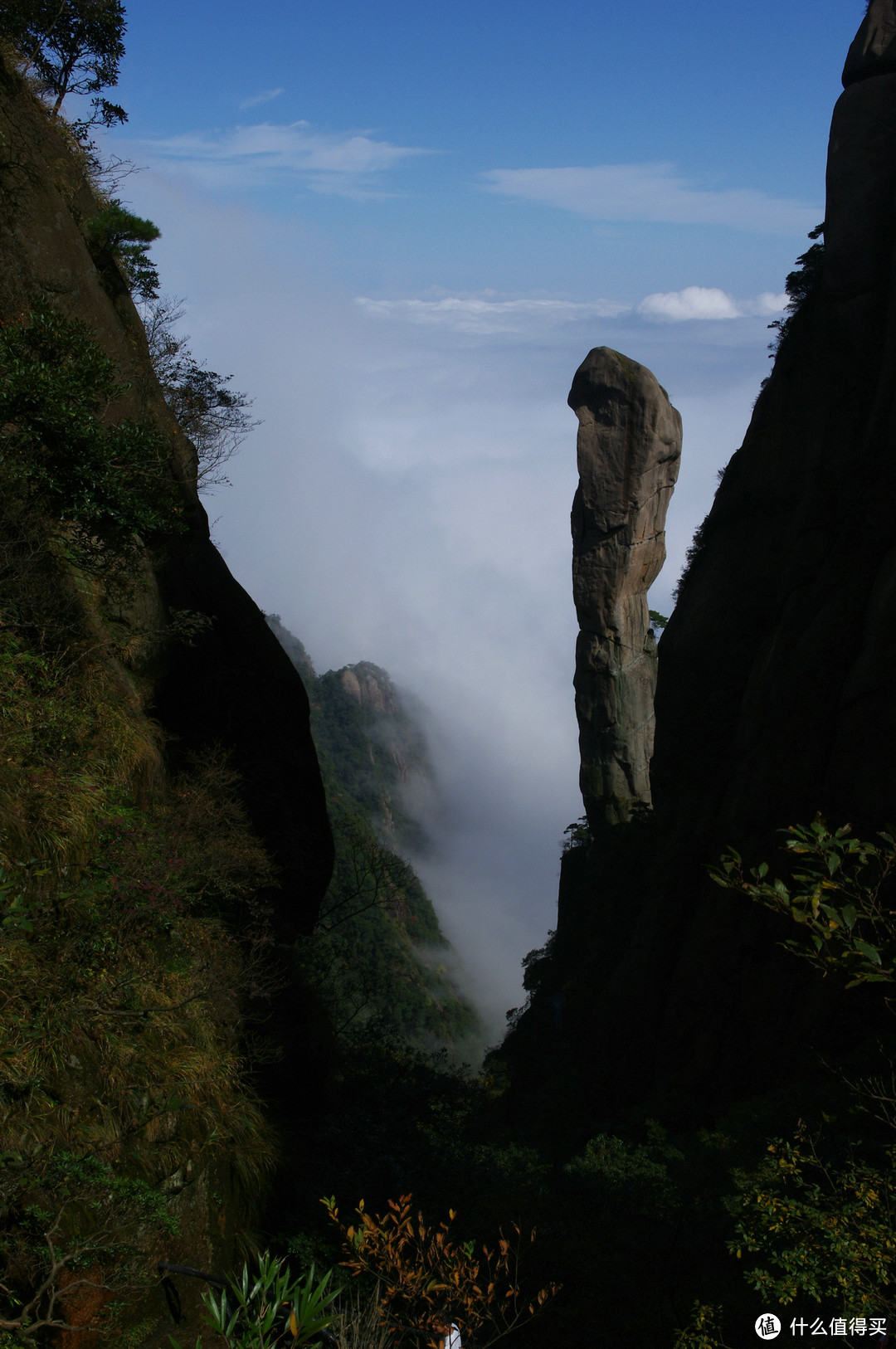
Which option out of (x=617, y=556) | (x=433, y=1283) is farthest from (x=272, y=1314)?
(x=617, y=556)

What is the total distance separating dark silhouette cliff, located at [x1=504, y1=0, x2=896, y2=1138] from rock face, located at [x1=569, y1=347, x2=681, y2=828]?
10.6 metres

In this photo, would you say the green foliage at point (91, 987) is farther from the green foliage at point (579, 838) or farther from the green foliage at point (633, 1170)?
the green foliage at point (579, 838)

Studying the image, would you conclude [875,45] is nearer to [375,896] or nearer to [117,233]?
[117,233]

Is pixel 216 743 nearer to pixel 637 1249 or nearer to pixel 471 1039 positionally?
pixel 637 1249

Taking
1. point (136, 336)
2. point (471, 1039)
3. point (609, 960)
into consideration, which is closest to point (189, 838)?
point (136, 336)

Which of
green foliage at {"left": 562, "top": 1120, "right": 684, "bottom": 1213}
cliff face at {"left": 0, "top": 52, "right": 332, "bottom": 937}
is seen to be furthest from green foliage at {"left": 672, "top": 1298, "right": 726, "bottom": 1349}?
cliff face at {"left": 0, "top": 52, "right": 332, "bottom": 937}

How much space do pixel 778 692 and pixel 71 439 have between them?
34.5 ft

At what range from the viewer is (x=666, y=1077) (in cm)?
1312

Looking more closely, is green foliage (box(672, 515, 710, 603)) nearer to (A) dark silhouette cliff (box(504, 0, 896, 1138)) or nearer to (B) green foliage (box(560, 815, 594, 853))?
(A) dark silhouette cliff (box(504, 0, 896, 1138))

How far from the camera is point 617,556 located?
28.7m

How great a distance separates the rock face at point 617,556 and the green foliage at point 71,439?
2245cm

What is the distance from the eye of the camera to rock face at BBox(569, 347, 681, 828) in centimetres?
2819

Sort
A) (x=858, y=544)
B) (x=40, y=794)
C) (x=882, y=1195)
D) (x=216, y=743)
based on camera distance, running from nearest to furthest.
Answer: (x=882, y=1195) → (x=40, y=794) → (x=858, y=544) → (x=216, y=743)

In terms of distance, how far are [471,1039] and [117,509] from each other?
4720cm
